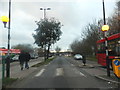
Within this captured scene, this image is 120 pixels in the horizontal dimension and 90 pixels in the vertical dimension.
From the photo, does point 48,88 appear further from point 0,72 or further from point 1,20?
point 1,20

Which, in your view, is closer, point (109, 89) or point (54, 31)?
point (109, 89)

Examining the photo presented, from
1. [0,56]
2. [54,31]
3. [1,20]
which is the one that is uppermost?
[54,31]

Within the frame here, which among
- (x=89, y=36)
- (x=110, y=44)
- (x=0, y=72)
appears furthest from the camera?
(x=89, y=36)

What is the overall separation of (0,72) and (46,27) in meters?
28.7

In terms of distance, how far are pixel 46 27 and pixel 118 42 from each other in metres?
25.5

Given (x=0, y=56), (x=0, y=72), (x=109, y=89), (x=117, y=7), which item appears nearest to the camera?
(x=109, y=89)

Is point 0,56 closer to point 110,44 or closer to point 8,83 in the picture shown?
point 8,83

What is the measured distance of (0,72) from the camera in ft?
30.9

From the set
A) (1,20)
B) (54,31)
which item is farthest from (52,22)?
(1,20)

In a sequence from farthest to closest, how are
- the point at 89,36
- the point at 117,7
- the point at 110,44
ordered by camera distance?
the point at 89,36
the point at 117,7
the point at 110,44

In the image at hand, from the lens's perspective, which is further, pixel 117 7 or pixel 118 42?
pixel 117 7

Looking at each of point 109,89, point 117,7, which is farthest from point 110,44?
point 117,7

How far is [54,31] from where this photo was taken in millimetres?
39344

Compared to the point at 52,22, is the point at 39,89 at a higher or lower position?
lower
